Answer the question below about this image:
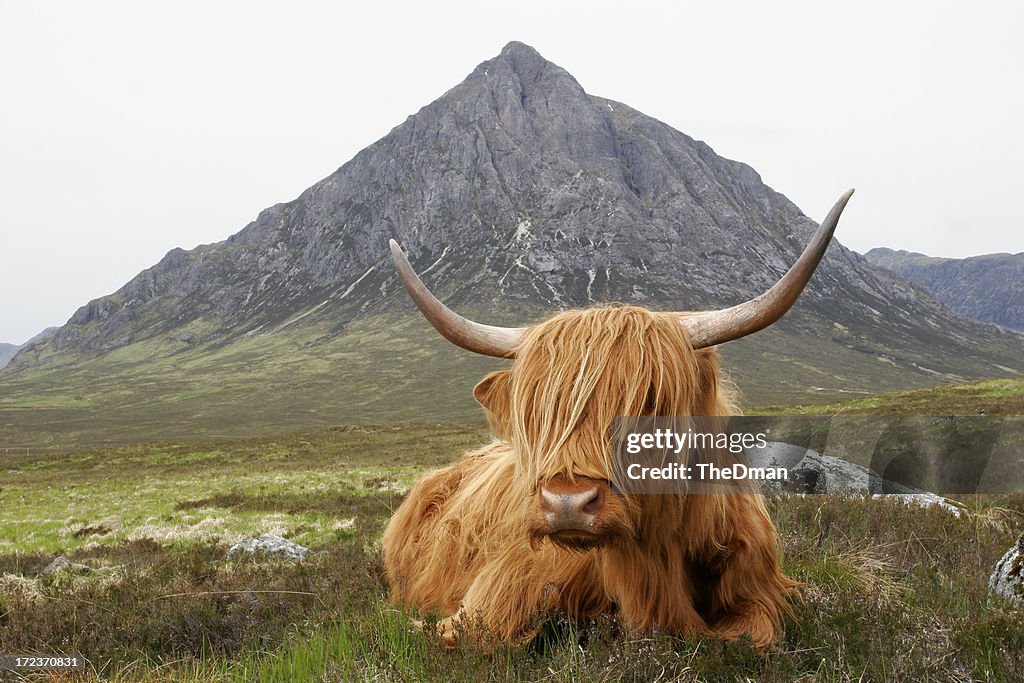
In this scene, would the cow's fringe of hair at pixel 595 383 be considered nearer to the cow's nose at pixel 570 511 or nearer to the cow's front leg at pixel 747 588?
the cow's nose at pixel 570 511

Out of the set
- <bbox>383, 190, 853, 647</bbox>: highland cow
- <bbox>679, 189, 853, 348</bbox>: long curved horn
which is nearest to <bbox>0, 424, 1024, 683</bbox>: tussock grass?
<bbox>383, 190, 853, 647</bbox>: highland cow

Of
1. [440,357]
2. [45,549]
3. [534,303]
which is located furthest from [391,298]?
[45,549]

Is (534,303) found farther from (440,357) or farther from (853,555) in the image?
(853,555)

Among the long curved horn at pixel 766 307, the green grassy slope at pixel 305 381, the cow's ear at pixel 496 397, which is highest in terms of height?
the long curved horn at pixel 766 307

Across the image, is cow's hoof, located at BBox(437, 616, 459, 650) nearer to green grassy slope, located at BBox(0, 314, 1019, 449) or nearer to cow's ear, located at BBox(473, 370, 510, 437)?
cow's ear, located at BBox(473, 370, 510, 437)

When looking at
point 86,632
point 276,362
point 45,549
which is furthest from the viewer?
point 276,362

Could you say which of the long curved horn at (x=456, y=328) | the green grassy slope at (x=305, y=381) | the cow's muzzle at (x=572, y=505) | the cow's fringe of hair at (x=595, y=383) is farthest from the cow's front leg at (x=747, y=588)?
the green grassy slope at (x=305, y=381)

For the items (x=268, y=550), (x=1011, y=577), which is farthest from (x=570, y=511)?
(x=268, y=550)

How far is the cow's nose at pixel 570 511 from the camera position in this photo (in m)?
2.25

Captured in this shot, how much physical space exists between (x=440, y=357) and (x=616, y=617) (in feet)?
446

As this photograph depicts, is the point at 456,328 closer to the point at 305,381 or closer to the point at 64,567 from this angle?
the point at 64,567

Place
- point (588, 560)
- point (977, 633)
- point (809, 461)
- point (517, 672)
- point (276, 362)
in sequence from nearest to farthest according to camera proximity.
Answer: point (517, 672), point (977, 633), point (588, 560), point (809, 461), point (276, 362)

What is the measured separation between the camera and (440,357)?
13788 centimetres

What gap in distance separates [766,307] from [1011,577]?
2.76 metres
